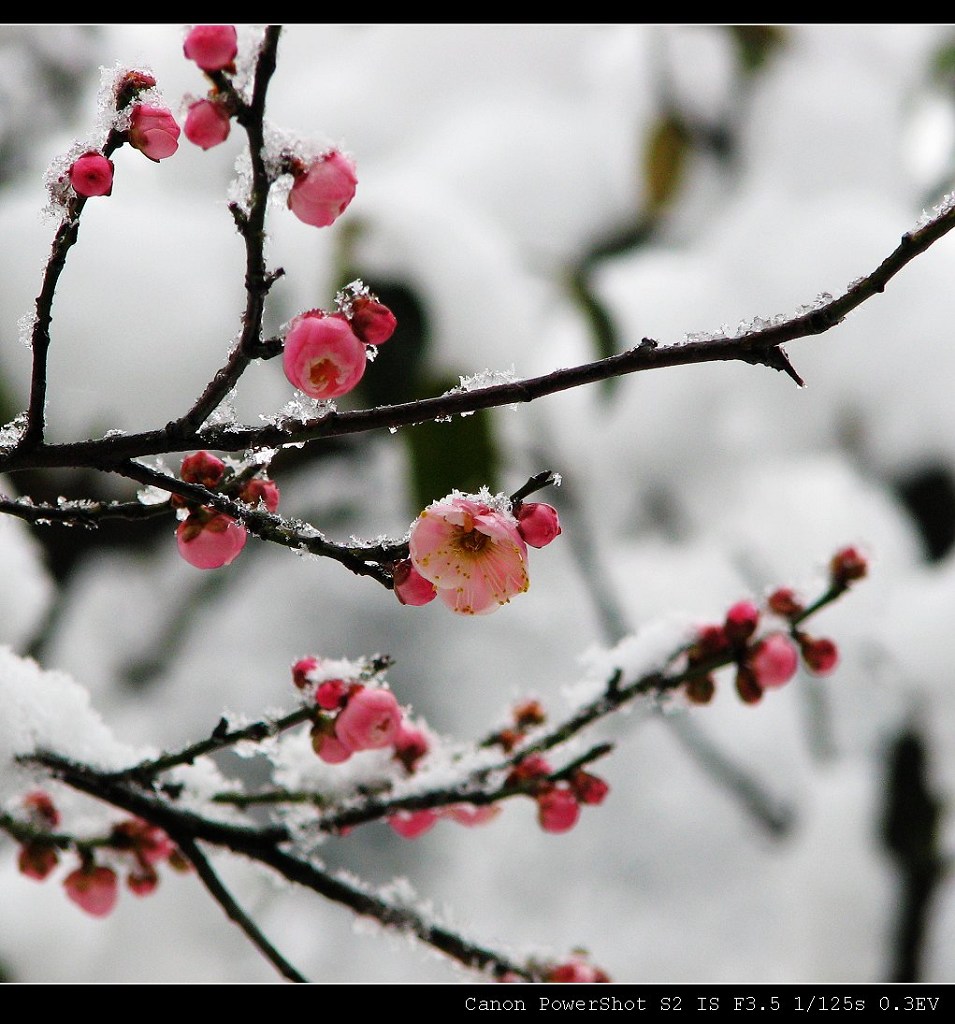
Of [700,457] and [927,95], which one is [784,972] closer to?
[700,457]

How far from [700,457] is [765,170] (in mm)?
1159

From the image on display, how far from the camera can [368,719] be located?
2.23 feet

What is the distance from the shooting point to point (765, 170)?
3170 mm

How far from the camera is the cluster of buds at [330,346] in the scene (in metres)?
0.51

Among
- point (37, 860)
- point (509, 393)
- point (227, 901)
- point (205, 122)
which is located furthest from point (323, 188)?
point (37, 860)

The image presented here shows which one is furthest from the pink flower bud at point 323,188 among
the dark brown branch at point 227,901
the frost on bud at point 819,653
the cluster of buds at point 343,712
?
the frost on bud at point 819,653

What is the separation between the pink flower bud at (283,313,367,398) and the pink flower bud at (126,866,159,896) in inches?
23.8

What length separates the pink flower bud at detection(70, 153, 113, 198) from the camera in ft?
1.76

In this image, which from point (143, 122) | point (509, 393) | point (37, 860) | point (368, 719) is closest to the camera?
point (509, 393)

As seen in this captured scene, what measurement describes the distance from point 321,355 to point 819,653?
1.92 feet

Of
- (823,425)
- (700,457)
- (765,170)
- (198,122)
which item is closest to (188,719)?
(700,457)

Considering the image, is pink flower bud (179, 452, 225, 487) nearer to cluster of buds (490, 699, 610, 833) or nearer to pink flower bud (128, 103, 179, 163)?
pink flower bud (128, 103, 179, 163)

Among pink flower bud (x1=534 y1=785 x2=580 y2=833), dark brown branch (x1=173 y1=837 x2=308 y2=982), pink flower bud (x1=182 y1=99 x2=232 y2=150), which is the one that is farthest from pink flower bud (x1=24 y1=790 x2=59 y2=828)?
pink flower bud (x1=182 y1=99 x2=232 y2=150)

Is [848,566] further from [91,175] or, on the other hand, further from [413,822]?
[91,175]
